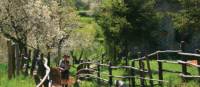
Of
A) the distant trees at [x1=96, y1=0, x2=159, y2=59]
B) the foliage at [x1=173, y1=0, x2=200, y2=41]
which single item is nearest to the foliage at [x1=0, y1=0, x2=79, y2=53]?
the distant trees at [x1=96, y1=0, x2=159, y2=59]

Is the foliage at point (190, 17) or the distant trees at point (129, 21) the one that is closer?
the foliage at point (190, 17)

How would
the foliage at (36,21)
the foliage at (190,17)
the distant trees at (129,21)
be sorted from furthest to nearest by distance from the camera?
the distant trees at (129,21) → the foliage at (36,21) → the foliage at (190,17)

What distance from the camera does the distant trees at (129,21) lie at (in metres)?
43.1

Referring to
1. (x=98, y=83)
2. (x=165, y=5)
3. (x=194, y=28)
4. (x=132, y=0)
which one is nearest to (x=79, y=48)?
(x=165, y=5)

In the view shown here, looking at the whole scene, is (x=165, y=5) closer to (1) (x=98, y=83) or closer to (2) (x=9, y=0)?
(2) (x=9, y=0)

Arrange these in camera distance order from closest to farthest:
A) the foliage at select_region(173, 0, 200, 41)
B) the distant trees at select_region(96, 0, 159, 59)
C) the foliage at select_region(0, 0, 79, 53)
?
1. the foliage at select_region(173, 0, 200, 41)
2. the foliage at select_region(0, 0, 79, 53)
3. the distant trees at select_region(96, 0, 159, 59)

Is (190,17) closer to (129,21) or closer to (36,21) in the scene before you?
(129,21)

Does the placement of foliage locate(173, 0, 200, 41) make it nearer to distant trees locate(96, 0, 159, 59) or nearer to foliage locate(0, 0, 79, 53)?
distant trees locate(96, 0, 159, 59)

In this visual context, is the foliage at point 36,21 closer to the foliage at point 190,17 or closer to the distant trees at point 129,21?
the distant trees at point 129,21

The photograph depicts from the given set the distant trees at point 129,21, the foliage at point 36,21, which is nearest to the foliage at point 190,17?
the distant trees at point 129,21

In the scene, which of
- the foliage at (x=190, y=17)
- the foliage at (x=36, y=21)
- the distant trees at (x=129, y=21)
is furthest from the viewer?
the distant trees at (x=129, y=21)

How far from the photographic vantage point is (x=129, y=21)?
43.6 metres

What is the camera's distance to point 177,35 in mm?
52844

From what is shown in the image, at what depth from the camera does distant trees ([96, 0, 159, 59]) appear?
141 feet
